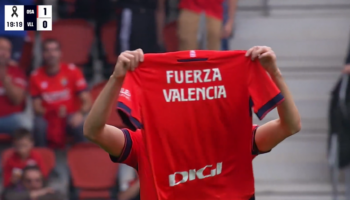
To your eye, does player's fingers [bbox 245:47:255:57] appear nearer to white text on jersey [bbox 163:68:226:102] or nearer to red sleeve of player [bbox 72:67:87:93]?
white text on jersey [bbox 163:68:226:102]

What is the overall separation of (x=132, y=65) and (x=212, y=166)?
1.94 feet

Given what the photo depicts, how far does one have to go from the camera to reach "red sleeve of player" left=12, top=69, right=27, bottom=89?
5.91 meters

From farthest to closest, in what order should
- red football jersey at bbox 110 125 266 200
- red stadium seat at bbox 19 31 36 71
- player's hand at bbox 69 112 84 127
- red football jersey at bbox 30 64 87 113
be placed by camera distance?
red stadium seat at bbox 19 31 36 71, red football jersey at bbox 30 64 87 113, player's hand at bbox 69 112 84 127, red football jersey at bbox 110 125 266 200

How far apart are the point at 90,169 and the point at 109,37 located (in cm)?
145

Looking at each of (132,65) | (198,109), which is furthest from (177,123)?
(132,65)

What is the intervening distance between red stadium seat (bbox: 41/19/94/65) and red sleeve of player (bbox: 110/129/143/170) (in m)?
3.77

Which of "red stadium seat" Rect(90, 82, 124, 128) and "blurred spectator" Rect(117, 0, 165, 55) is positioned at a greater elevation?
"blurred spectator" Rect(117, 0, 165, 55)

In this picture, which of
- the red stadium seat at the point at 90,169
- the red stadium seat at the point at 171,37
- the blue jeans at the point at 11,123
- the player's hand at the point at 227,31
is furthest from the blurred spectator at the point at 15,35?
the player's hand at the point at 227,31

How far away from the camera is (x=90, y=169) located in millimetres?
5883

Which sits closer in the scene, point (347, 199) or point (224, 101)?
point (224, 101)

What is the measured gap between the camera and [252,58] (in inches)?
106

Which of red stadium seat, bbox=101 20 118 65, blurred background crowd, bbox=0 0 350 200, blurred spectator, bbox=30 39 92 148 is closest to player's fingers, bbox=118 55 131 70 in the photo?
blurred background crowd, bbox=0 0 350 200

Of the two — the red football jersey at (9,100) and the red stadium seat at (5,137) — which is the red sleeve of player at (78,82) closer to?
the red football jersey at (9,100)

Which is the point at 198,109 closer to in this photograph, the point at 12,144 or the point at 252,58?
the point at 252,58
